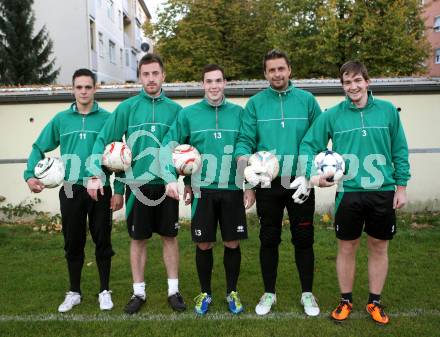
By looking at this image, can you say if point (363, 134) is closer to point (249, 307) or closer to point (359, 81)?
point (359, 81)

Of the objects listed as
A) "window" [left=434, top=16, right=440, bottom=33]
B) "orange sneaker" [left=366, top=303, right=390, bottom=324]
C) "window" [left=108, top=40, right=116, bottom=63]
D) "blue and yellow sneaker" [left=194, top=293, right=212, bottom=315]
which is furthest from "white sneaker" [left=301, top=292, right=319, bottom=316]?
"window" [left=434, top=16, right=440, bottom=33]

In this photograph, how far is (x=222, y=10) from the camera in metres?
25.6

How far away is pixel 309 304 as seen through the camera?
4.08 m

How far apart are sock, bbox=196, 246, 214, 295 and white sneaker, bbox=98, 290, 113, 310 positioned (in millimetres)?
921

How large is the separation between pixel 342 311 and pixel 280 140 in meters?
1.60

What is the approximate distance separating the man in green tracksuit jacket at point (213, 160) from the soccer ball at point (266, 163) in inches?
11.3

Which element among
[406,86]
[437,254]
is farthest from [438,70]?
[437,254]

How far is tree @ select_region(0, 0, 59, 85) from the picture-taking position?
2206 centimetres

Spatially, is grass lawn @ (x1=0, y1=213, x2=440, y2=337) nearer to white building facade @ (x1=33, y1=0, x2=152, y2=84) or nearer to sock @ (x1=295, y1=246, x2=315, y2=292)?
sock @ (x1=295, y1=246, x2=315, y2=292)

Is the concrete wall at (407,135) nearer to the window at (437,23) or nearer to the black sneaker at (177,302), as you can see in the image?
the black sneaker at (177,302)

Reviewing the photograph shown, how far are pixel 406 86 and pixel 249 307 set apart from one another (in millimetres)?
6145

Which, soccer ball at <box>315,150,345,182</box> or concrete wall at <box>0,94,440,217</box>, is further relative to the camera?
concrete wall at <box>0,94,440,217</box>

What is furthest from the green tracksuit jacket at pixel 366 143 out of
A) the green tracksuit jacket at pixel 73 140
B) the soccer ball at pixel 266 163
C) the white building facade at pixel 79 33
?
the white building facade at pixel 79 33

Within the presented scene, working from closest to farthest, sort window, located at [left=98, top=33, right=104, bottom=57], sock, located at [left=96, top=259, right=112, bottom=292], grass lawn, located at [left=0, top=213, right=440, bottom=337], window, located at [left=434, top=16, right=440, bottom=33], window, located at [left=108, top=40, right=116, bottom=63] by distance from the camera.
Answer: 1. grass lawn, located at [left=0, top=213, right=440, bottom=337]
2. sock, located at [left=96, top=259, right=112, bottom=292]
3. window, located at [left=98, top=33, right=104, bottom=57]
4. window, located at [left=108, top=40, right=116, bottom=63]
5. window, located at [left=434, top=16, right=440, bottom=33]
